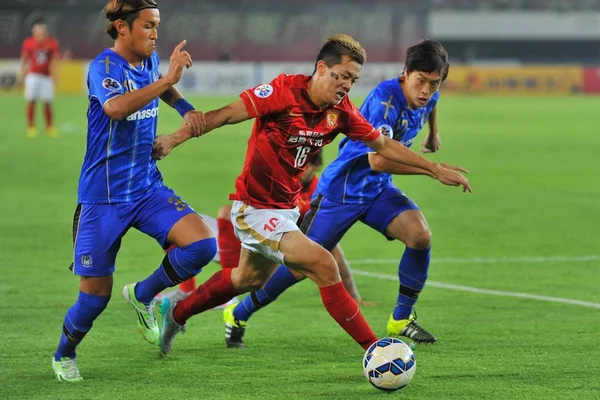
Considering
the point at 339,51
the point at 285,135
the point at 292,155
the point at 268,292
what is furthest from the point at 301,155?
the point at 268,292

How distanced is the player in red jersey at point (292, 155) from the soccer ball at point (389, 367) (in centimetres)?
21

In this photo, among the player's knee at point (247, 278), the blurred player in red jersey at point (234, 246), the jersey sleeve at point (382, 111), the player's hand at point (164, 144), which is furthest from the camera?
the blurred player in red jersey at point (234, 246)

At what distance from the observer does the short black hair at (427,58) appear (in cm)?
679

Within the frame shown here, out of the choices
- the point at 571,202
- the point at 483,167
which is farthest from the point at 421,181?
the point at 571,202

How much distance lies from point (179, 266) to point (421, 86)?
199 centimetres

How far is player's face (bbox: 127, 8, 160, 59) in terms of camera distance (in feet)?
19.0

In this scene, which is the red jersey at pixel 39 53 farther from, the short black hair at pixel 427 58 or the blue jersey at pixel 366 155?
the short black hair at pixel 427 58

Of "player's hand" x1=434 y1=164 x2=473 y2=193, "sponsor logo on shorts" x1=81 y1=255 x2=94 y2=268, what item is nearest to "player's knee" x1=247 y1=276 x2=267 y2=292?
"sponsor logo on shorts" x1=81 y1=255 x2=94 y2=268

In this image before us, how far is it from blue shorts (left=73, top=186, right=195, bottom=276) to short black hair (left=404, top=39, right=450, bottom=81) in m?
1.86

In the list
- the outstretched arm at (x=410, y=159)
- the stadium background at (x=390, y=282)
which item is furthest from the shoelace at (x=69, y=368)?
the outstretched arm at (x=410, y=159)

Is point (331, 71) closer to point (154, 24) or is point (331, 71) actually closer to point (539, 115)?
point (154, 24)

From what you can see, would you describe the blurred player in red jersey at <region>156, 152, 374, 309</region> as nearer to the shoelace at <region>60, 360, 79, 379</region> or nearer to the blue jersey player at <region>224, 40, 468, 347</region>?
the blue jersey player at <region>224, 40, 468, 347</region>

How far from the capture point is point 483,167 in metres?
18.2

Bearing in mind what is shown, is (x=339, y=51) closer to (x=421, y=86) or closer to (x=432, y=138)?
(x=421, y=86)
